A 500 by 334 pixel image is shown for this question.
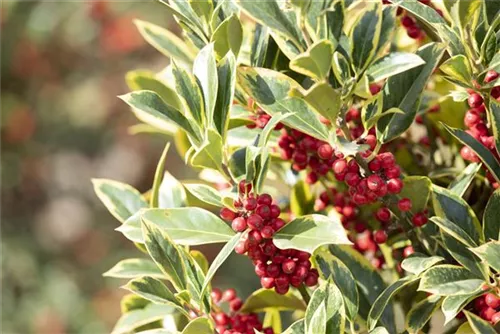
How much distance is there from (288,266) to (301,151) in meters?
0.14

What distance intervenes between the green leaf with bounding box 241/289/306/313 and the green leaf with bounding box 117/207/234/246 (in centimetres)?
14

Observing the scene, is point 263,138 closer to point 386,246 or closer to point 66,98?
point 386,246

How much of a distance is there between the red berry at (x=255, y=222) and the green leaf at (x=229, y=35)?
148 millimetres

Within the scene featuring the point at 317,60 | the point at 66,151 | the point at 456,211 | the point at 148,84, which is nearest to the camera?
the point at 317,60

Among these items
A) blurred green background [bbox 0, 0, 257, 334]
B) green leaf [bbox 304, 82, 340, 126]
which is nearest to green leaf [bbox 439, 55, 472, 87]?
green leaf [bbox 304, 82, 340, 126]

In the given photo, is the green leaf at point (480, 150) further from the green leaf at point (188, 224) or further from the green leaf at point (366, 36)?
the green leaf at point (188, 224)

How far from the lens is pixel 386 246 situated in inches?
34.9

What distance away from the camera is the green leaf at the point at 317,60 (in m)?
0.60

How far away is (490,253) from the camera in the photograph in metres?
0.63

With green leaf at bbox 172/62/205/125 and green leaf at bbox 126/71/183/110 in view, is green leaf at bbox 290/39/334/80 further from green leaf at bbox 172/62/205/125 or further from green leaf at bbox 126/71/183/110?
green leaf at bbox 126/71/183/110

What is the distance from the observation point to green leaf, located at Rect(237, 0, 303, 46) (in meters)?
0.64

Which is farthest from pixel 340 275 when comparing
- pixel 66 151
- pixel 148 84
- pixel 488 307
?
pixel 66 151

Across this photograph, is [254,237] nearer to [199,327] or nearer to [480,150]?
[199,327]

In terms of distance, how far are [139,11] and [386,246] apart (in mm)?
2230
